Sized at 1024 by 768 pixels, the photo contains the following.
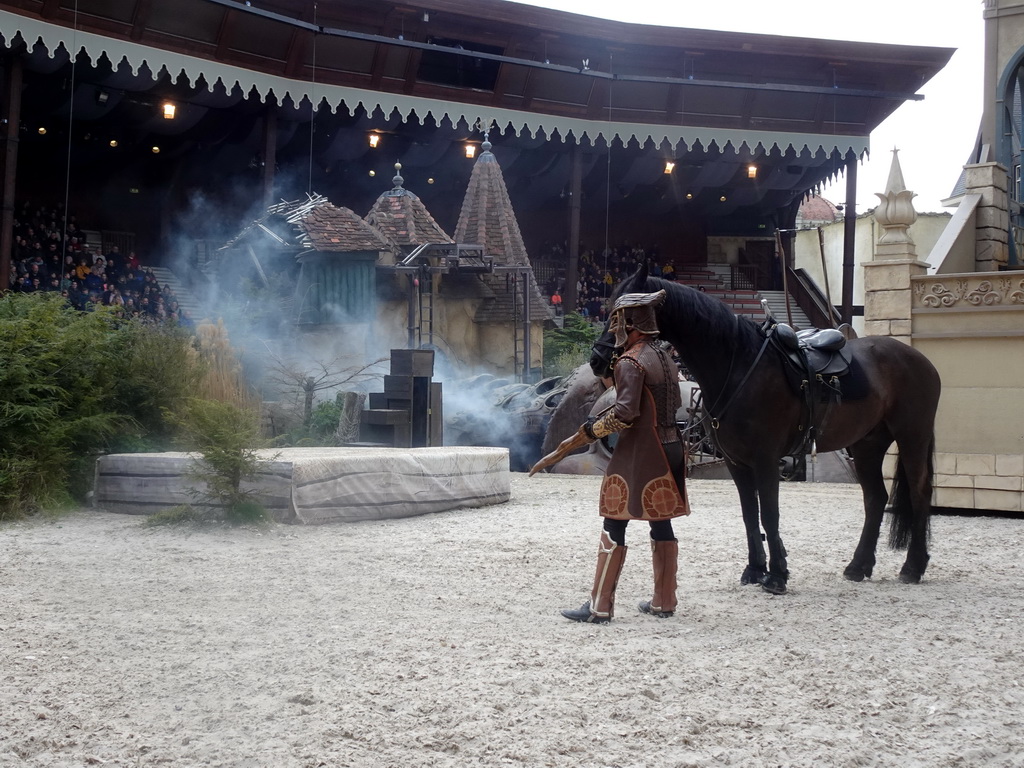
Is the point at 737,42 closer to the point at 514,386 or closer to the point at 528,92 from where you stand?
the point at 528,92

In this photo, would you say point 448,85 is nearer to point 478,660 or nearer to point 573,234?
point 573,234

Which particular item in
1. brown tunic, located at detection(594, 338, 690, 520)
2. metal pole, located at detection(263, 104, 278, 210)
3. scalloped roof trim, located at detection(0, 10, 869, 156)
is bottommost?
brown tunic, located at detection(594, 338, 690, 520)

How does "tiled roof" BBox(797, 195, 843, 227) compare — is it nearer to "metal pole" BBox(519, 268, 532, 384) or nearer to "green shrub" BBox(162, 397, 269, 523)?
"metal pole" BBox(519, 268, 532, 384)

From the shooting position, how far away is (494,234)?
23000 mm

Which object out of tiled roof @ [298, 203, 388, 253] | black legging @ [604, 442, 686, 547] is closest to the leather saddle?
black legging @ [604, 442, 686, 547]

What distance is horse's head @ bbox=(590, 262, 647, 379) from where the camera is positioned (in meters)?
5.41

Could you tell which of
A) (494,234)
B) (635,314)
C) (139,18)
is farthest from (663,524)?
(139,18)

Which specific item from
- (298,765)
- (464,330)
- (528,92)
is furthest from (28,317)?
(528,92)

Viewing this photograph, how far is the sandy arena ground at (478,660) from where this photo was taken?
3.54 meters

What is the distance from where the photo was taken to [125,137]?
85.8ft

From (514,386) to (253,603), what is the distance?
13.2m

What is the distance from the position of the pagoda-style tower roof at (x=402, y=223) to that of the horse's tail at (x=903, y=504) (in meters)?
13.8

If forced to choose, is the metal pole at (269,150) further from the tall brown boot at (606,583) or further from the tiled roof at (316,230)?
the tall brown boot at (606,583)

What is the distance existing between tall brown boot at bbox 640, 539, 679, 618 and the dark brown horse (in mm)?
894
